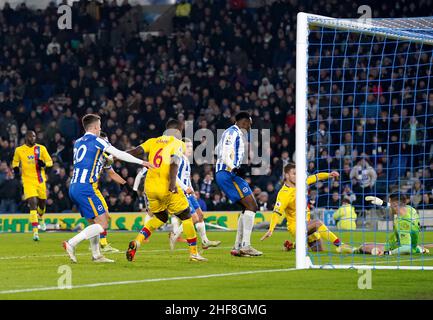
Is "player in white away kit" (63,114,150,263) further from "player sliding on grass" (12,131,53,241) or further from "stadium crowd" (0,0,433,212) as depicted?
"stadium crowd" (0,0,433,212)

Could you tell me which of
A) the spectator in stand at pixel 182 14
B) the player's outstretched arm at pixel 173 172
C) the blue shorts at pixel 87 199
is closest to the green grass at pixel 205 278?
the blue shorts at pixel 87 199

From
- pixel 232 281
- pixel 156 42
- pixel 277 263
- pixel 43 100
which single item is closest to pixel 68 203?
pixel 43 100

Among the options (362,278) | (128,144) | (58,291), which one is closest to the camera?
(58,291)

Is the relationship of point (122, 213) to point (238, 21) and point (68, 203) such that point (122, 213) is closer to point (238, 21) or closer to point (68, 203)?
point (68, 203)

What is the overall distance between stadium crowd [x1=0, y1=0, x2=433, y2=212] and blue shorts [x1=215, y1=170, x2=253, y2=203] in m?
11.3

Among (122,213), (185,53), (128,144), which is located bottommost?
(122,213)

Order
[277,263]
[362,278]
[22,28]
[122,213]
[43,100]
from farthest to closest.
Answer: [22,28] < [43,100] < [122,213] < [277,263] < [362,278]

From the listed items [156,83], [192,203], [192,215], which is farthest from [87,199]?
[156,83]

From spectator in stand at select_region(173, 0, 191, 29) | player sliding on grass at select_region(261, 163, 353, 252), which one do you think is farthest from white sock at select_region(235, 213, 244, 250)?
spectator in stand at select_region(173, 0, 191, 29)

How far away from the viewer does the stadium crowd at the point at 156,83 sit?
95.1ft

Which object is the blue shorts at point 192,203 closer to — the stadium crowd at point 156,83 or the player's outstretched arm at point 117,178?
the player's outstretched arm at point 117,178

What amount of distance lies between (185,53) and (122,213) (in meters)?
8.81

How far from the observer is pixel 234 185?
627 inches

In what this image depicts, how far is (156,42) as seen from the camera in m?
35.5
